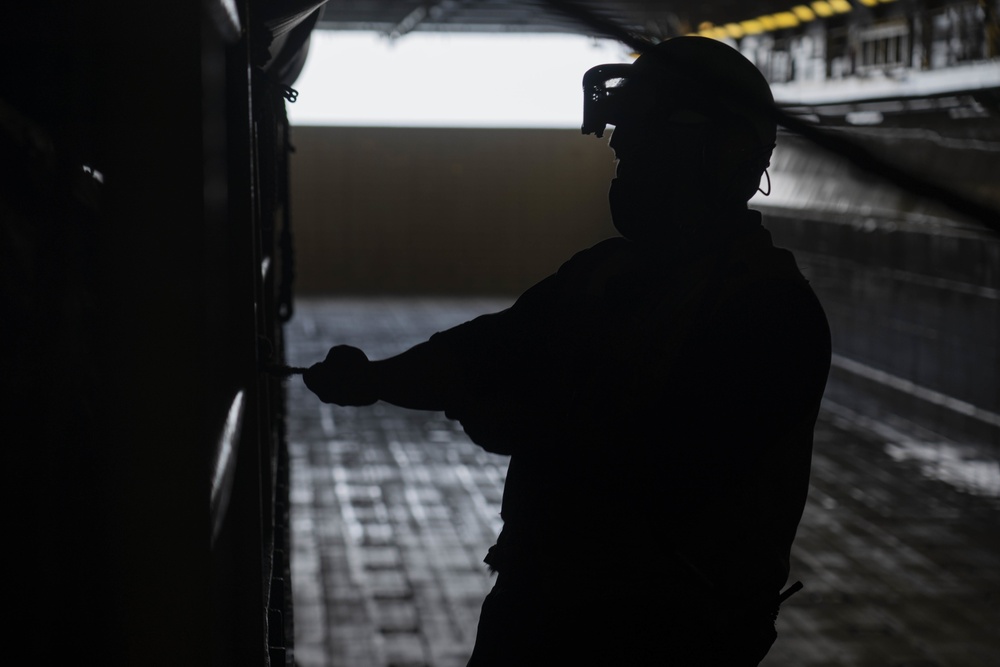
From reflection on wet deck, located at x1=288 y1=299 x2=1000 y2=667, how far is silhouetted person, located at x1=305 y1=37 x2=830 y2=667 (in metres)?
2.48

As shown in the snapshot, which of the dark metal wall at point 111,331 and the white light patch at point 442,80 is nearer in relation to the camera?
the dark metal wall at point 111,331

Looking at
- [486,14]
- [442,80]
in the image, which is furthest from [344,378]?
[442,80]

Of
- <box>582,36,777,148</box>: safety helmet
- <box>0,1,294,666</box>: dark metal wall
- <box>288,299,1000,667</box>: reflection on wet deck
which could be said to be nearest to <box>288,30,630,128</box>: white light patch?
<box>288,299,1000,667</box>: reflection on wet deck

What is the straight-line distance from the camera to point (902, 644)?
4352mm

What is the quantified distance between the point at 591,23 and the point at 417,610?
3.88m

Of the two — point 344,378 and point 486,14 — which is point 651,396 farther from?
point 486,14

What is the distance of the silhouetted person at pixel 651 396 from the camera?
5.05 feet

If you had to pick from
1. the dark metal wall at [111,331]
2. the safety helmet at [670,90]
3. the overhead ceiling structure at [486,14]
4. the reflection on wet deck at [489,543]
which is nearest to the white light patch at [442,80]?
the overhead ceiling structure at [486,14]

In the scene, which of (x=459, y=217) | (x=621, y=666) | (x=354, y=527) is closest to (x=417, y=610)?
(x=354, y=527)

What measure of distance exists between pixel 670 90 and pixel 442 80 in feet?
45.2

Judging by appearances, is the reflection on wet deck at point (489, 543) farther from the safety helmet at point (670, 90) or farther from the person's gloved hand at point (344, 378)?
the safety helmet at point (670, 90)

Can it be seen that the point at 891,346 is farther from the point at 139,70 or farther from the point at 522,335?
the point at 139,70

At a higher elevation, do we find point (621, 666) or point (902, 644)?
point (621, 666)

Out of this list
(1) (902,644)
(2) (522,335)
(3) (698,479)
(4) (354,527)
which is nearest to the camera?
(3) (698,479)
